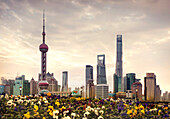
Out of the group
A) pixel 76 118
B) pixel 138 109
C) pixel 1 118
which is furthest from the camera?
pixel 138 109

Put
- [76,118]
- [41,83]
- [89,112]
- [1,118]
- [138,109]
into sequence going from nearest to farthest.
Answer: [1,118]
[76,118]
[89,112]
[138,109]
[41,83]

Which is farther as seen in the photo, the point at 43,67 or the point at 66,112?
the point at 43,67

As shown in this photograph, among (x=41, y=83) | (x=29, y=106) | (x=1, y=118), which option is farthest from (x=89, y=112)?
(x=41, y=83)

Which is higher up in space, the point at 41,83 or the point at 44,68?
the point at 44,68

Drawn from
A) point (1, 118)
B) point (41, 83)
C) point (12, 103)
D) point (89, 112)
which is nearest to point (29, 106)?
point (12, 103)

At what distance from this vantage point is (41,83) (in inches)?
6929

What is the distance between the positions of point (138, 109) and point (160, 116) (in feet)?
4.61

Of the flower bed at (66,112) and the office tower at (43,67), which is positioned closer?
the flower bed at (66,112)

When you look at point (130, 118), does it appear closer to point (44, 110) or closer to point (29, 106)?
point (44, 110)

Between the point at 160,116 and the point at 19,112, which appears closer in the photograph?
the point at 19,112

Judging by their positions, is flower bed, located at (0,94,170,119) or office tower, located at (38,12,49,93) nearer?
flower bed, located at (0,94,170,119)

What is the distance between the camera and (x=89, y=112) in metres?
13.7

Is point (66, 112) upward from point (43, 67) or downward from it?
downward

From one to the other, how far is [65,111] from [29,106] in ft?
9.30
